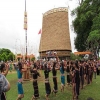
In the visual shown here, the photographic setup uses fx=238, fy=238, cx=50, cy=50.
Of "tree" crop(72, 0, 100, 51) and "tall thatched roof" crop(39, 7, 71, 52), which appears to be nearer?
"tree" crop(72, 0, 100, 51)

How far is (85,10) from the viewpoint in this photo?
33531mm

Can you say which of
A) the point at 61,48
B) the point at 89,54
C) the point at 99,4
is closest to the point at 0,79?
the point at 99,4

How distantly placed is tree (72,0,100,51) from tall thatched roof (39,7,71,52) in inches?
306

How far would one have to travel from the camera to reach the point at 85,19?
32688 mm

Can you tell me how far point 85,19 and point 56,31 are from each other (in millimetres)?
15880

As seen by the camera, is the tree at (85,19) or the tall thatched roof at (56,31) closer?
the tree at (85,19)

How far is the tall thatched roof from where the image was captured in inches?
1866

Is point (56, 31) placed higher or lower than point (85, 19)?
higher

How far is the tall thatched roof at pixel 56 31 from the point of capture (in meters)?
47.4

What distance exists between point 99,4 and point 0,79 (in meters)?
29.0

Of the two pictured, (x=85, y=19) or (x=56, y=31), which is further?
(x=56, y=31)

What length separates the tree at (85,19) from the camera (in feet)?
100

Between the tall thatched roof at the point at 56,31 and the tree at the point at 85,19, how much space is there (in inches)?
306

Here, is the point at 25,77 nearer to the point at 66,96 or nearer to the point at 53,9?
the point at 66,96
